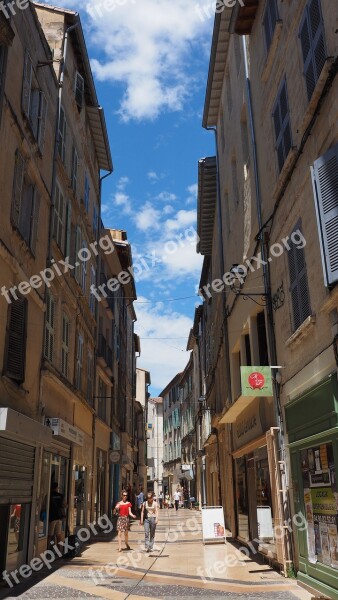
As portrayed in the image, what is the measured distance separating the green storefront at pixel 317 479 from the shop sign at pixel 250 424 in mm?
2863

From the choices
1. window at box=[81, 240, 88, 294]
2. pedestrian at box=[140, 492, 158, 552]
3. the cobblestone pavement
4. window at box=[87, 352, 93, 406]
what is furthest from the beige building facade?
window at box=[87, 352, 93, 406]

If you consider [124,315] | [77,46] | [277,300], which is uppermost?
[77,46]

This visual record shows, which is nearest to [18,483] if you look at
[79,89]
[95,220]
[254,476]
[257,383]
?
[257,383]

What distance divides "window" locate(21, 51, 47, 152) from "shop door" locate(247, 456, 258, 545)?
9.35 metres

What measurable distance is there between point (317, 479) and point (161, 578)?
393 centimetres

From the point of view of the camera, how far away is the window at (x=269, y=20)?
1142 cm

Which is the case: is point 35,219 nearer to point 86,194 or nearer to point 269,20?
point 269,20

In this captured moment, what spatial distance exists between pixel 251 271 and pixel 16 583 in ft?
26.9

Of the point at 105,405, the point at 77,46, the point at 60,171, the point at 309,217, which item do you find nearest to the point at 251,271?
the point at 309,217

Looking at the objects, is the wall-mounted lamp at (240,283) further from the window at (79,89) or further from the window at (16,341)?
the window at (79,89)

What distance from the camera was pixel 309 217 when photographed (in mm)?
8781

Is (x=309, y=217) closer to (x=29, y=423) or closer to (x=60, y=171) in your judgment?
(x=29, y=423)

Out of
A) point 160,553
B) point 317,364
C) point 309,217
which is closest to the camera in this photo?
point 317,364

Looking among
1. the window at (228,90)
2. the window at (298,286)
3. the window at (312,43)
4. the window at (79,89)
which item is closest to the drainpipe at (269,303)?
the window at (298,286)
